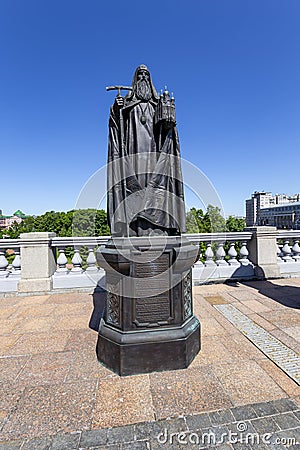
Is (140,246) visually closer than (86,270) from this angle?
Yes

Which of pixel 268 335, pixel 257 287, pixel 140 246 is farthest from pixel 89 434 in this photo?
pixel 257 287

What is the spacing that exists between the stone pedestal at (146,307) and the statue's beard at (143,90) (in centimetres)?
205

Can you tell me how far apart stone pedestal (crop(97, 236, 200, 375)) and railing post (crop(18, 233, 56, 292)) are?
392 cm

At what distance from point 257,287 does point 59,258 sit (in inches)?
219

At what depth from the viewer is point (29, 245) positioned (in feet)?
21.2

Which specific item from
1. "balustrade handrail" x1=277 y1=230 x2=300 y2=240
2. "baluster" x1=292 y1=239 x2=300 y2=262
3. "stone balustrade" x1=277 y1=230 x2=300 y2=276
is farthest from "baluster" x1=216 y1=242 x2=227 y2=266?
"baluster" x1=292 y1=239 x2=300 y2=262

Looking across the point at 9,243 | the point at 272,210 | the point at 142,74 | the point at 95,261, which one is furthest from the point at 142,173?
the point at 272,210

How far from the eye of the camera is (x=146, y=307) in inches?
123

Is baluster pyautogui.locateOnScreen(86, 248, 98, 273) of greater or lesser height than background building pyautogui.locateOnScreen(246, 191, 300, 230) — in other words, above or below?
below

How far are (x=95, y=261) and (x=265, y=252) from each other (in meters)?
5.17

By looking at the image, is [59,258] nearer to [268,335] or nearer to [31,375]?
[31,375]

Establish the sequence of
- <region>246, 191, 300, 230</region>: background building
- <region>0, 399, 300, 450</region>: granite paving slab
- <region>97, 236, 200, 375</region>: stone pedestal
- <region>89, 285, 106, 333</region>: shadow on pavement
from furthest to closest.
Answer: <region>246, 191, 300, 230</region>: background building < <region>89, 285, 106, 333</region>: shadow on pavement < <region>97, 236, 200, 375</region>: stone pedestal < <region>0, 399, 300, 450</region>: granite paving slab

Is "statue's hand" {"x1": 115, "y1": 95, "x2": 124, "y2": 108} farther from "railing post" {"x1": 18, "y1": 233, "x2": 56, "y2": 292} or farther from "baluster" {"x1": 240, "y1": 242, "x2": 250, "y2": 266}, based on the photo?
"baluster" {"x1": 240, "y1": 242, "x2": 250, "y2": 266}

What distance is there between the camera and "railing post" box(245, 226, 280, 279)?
7.61 meters
